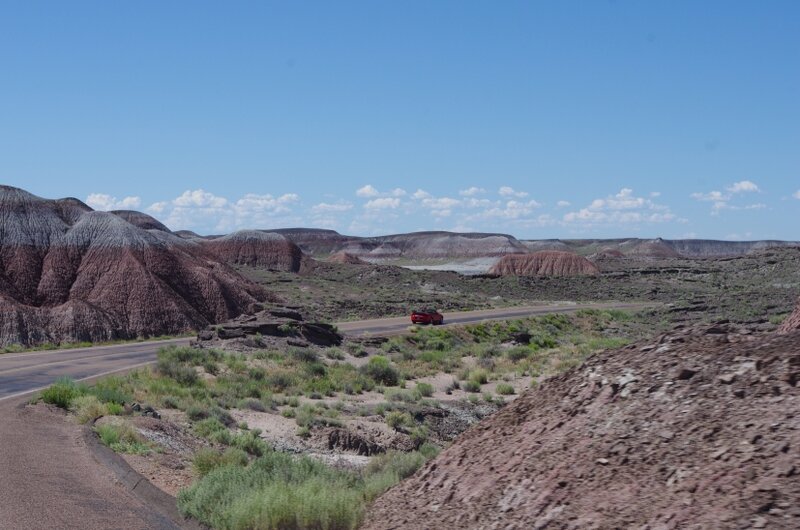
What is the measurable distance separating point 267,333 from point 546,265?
102 m

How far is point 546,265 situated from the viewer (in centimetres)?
13650

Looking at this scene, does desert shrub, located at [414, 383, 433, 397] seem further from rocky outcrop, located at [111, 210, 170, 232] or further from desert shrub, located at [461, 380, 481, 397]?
rocky outcrop, located at [111, 210, 170, 232]

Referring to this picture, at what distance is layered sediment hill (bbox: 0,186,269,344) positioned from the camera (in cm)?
4838

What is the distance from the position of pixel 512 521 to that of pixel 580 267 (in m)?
130

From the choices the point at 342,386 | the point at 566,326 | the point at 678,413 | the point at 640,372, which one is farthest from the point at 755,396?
the point at 566,326

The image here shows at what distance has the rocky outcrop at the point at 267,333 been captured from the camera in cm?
3653

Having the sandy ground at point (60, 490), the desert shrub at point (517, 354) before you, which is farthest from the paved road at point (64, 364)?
the desert shrub at point (517, 354)

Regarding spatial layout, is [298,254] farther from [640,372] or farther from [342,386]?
[640,372]

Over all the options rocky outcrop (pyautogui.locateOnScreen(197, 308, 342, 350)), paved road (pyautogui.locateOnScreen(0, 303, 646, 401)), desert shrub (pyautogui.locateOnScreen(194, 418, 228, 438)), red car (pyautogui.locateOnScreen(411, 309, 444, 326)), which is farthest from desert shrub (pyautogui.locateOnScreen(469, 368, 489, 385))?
red car (pyautogui.locateOnScreen(411, 309, 444, 326))

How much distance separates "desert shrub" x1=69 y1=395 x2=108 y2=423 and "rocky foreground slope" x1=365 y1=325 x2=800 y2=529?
9.07m

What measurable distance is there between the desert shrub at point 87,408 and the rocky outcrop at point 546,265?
375ft

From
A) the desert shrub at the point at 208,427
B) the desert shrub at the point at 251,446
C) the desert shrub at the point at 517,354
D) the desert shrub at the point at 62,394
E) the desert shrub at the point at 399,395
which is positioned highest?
the desert shrub at the point at 62,394

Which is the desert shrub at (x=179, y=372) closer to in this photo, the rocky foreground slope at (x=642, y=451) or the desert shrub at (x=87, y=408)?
the desert shrub at (x=87, y=408)

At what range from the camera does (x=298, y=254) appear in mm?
129000
